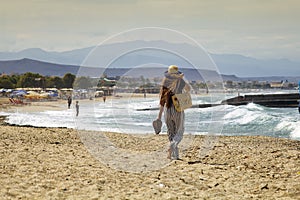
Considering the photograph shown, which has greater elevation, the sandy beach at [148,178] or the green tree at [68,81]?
the green tree at [68,81]

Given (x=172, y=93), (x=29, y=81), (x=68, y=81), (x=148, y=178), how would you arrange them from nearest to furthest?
Result: 1. (x=148, y=178)
2. (x=172, y=93)
3. (x=29, y=81)
4. (x=68, y=81)

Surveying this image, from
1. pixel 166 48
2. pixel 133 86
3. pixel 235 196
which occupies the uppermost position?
pixel 166 48

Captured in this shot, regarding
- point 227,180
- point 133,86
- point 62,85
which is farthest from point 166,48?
point 62,85

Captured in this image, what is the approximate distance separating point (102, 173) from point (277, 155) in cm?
374

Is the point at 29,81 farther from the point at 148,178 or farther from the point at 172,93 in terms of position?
the point at 148,178

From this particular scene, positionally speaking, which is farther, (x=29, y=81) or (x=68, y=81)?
(x=68, y=81)

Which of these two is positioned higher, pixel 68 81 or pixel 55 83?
pixel 68 81

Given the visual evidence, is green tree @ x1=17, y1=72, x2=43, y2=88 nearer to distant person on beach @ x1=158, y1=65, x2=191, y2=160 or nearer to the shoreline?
the shoreline

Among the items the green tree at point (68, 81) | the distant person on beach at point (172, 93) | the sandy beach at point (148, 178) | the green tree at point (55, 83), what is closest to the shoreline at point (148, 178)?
the sandy beach at point (148, 178)

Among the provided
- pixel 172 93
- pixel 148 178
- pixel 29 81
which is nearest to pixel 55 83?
pixel 29 81

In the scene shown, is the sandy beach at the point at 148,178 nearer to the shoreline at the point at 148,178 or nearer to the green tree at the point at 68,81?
the shoreline at the point at 148,178

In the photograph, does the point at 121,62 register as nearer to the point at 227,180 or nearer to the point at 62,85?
the point at 227,180

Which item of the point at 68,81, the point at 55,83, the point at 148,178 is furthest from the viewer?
the point at 55,83

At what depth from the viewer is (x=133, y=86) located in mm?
8984
